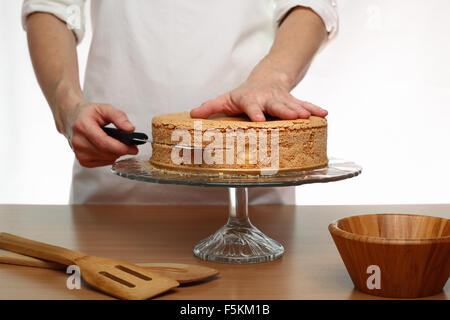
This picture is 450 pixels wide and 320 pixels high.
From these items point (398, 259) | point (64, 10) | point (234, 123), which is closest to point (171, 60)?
point (64, 10)

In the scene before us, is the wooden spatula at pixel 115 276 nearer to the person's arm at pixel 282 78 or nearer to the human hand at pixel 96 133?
the human hand at pixel 96 133

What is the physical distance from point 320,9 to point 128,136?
0.52 metres

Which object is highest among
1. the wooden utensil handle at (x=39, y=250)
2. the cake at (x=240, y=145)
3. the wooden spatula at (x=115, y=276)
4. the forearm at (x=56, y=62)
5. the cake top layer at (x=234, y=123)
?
the forearm at (x=56, y=62)

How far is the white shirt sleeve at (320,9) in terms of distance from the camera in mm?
1344

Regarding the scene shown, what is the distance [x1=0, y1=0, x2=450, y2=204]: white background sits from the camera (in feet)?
9.00

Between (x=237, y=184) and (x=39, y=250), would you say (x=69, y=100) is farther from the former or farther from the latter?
(x=237, y=184)

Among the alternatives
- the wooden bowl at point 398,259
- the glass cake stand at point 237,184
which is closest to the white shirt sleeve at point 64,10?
the glass cake stand at point 237,184

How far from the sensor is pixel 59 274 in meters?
0.94

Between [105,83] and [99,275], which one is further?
[105,83]

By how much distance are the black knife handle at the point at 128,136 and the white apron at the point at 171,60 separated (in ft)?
1.36

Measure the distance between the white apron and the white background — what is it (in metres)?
1.25
